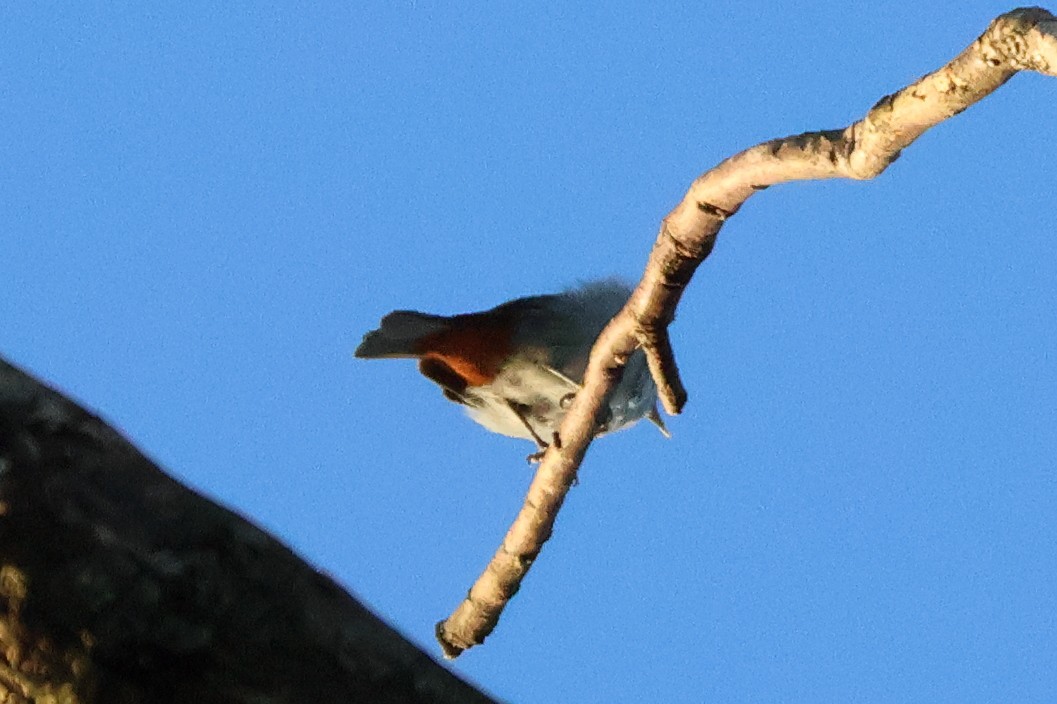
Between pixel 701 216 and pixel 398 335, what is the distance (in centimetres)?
240

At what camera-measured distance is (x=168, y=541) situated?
4.42ft

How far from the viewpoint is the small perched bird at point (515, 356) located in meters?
4.74

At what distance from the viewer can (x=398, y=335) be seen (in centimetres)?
466

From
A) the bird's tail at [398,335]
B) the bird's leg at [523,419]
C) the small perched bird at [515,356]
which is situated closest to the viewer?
the bird's tail at [398,335]

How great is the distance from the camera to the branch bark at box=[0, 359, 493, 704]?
4.10 ft

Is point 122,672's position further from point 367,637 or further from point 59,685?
point 367,637

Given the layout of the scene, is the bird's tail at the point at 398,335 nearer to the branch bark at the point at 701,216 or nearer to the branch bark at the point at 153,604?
the branch bark at the point at 701,216

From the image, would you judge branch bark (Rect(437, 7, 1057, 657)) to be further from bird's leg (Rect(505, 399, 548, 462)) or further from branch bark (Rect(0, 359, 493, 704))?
bird's leg (Rect(505, 399, 548, 462))

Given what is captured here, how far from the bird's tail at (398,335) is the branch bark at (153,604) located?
320cm

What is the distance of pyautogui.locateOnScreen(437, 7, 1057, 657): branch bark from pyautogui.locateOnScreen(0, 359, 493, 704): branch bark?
1.09 m

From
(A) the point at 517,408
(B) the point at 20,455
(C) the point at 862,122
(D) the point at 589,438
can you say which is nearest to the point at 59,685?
(B) the point at 20,455

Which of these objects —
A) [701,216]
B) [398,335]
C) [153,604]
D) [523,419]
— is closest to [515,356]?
[523,419]

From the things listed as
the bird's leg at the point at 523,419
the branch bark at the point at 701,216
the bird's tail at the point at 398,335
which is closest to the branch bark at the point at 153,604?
the branch bark at the point at 701,216

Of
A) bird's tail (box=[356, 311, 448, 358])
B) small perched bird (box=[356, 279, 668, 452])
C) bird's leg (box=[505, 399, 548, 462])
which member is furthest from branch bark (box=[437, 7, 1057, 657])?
bird's leg (box=[505, 399, 548, 462])
